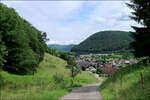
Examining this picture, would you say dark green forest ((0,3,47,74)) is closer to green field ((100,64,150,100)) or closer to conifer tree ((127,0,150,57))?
conifer tree ((127,0,150,57))

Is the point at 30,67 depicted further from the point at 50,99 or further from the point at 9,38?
the point at 50,99

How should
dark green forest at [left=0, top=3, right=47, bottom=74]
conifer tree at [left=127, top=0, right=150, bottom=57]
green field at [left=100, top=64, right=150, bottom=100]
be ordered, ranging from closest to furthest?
green field at [left=100, top=64, right=150, bottom=100], conifer tree at [left=127, top=0, right=150, bottom=57], dark green forest at [left=0, top=3, right=47, bottom=74]

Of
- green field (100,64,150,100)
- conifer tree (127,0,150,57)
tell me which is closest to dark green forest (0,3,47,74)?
conifer tree (127,0,150,57)

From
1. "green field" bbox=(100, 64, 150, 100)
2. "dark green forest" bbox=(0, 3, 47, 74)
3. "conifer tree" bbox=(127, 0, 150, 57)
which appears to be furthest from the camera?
"dark green forest" bbox=(0, 3, 47, 74)

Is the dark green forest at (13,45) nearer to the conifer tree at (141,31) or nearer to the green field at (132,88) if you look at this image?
the conifer tree at (141,31)

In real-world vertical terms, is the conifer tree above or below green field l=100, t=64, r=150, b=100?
above

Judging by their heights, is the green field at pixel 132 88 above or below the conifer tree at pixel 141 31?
below

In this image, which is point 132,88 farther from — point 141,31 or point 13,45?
point 13,45

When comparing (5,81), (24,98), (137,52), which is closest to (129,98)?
(24,98)

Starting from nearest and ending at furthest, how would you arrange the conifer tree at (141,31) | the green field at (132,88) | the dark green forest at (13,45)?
the green field at (132,88), the conifer tree at (141,31), the dark green forest at (13,45)

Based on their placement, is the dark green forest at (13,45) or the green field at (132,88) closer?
the green field at (132,88)

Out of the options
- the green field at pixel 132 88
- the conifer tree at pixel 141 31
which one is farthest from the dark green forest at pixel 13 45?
the green field at pixel 132 88

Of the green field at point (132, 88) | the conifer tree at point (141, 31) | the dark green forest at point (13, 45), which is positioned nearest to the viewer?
the green field at point (132, 88)

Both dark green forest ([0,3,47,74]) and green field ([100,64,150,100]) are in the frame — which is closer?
green field ([100,64,150,100])
